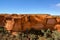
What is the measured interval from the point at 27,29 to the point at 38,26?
38.3 inches

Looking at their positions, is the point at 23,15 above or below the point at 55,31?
above

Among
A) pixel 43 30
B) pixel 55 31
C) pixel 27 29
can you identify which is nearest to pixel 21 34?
pixel 27 29

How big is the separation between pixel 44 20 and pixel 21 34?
2080 mm

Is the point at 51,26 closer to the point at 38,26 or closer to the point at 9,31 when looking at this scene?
the point at 38,26

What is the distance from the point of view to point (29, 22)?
16.4 metres

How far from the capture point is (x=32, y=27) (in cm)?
1619

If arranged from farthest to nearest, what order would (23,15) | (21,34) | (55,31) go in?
(23,15)
(21,34)
(55,31)

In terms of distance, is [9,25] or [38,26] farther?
[9,25]

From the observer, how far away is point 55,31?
14.6 m

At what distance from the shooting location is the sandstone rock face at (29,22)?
1526 centimetres

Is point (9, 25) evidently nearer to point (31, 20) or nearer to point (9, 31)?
point (9, 31)

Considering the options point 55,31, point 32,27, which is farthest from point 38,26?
point 55,31

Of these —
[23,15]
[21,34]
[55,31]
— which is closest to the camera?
[55,31]

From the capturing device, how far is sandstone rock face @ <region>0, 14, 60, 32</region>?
15258mm
